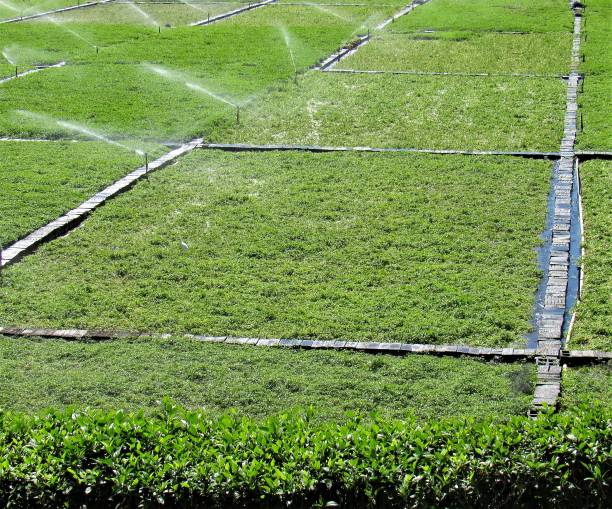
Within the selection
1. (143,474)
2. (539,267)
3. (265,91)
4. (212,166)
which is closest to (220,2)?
(265,91)

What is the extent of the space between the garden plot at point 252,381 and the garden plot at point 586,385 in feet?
1.00

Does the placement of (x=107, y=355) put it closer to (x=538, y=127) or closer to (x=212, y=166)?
(x=212, y=166)

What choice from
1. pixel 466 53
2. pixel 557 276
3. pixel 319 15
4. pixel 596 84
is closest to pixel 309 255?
pixel 557 276

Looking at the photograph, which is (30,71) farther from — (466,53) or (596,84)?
(596,84)

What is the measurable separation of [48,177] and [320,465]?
9.84 meters

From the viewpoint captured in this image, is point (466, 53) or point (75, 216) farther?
point (466, 53)

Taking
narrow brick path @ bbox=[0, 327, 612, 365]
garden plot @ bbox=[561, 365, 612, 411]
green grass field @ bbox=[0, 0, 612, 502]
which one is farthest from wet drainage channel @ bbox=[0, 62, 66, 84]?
garden plot @ bbox=[561, 365, 612, 411]

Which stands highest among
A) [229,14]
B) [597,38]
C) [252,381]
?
[229,14]

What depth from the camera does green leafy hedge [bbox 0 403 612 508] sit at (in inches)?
236

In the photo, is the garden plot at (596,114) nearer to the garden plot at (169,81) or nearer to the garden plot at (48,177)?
the garden plot at (169,81)

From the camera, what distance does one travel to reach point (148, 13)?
3500 centimetres

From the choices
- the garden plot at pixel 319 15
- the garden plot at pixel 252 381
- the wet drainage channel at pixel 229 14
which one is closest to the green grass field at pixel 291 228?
the garden plot at pixel 252 381

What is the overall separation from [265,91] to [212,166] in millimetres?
5857

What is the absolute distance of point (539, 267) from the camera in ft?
36.7
